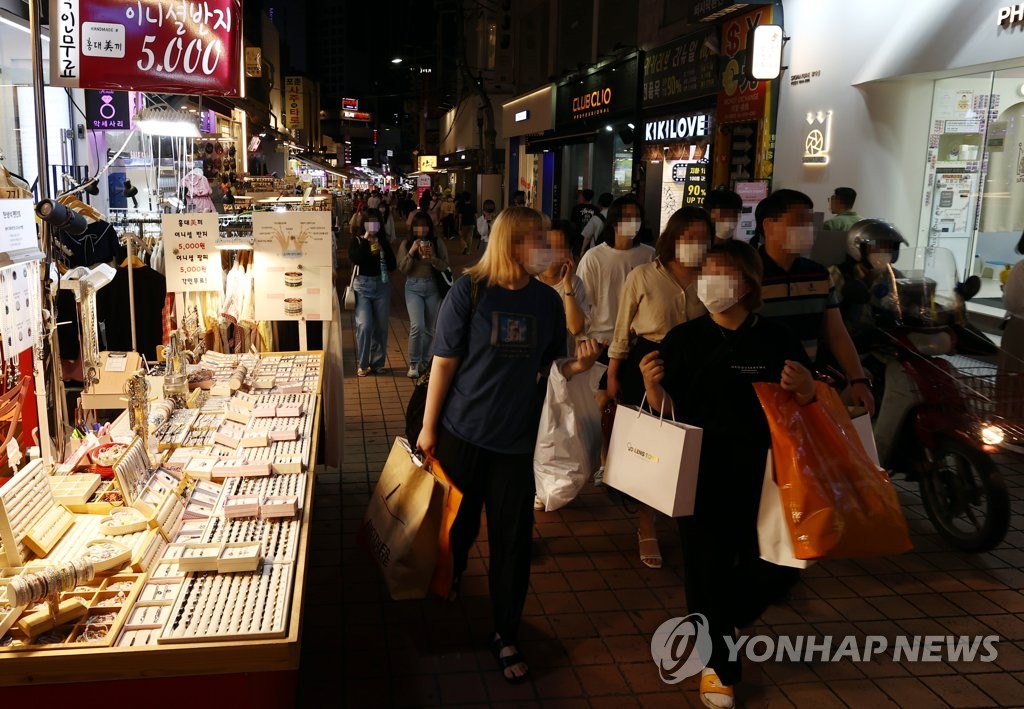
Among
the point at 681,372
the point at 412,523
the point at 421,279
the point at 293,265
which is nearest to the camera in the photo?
the point at 681,372

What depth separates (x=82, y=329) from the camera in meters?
4.33

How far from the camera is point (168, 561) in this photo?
2.91 m

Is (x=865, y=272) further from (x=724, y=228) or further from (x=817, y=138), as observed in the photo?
(x=817, y=138)

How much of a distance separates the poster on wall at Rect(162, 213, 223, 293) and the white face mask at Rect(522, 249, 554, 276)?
2.72 m

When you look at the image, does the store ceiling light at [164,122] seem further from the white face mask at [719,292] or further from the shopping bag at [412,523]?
the white face mask at [719,292]

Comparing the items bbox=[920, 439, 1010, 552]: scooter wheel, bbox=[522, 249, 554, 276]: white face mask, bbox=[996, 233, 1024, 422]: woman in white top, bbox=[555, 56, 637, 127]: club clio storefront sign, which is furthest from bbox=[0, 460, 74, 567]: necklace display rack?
bbox=[555, 56, 637, 127]: club clio storefront sign

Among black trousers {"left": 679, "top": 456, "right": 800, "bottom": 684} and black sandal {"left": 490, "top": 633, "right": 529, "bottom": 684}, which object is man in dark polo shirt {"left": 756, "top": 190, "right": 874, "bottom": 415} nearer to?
black trousers {"left": 679, "top": 456, "right": 800, "bottom": 684}

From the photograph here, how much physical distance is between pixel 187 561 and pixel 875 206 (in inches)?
361

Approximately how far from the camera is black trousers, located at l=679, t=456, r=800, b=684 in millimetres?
3365

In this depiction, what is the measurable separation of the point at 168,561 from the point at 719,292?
2.14 metres

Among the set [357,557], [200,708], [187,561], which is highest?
[187,561]

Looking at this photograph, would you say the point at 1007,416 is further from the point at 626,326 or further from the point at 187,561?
the point at 187,561

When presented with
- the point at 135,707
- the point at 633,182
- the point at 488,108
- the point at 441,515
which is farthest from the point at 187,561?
the point at 488,108

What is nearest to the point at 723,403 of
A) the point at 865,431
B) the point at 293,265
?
the point at 865,431
